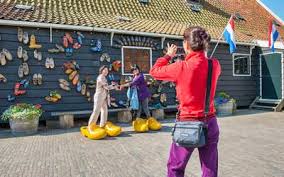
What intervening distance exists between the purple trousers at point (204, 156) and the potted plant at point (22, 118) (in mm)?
6520

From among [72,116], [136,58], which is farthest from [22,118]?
[136,58]

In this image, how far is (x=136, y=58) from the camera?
38.5 feet

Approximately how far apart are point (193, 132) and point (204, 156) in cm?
30

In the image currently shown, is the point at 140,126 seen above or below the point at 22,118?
below

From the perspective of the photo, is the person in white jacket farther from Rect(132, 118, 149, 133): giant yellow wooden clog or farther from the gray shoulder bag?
the gray shoulder bag

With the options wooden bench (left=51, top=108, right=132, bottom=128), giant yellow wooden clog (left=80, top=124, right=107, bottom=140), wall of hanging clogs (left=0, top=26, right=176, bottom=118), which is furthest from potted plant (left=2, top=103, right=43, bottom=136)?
giant yellow wooden clog (left=80, top=124, right=107, bottom=140)

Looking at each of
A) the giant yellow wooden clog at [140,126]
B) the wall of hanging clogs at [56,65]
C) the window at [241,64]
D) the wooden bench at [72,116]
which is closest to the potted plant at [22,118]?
the wall of hanging clogs at [56,65]

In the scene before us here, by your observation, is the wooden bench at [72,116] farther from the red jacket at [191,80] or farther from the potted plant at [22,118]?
the red jacket at [191,80]

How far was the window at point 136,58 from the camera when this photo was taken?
11.5 meters

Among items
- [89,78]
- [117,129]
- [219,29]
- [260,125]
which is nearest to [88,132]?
[117,129]

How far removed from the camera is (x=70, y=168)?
531 cm

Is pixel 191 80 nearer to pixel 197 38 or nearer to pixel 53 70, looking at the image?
pixel 197 38

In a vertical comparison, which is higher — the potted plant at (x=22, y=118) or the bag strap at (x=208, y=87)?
the bag strap at (x=208, y=87)

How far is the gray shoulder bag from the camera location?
281 cm
